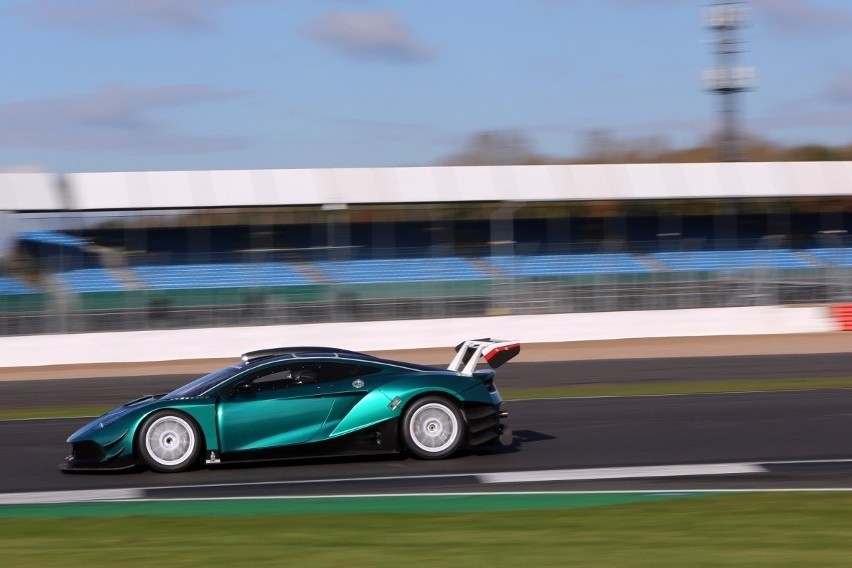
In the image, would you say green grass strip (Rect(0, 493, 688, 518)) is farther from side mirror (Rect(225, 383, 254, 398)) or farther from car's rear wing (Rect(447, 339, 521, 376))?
car's rear wing (Rect(447, 339, 521, 376))

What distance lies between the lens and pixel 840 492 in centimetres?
762

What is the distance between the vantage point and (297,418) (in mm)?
9516

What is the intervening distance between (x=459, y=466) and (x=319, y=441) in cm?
128

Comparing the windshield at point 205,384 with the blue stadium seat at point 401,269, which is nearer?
the windshield at point 205,384

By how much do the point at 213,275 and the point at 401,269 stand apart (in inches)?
232

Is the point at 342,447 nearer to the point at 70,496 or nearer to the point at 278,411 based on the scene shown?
the point at 278,411

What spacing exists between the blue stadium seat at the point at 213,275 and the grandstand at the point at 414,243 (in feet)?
0.23

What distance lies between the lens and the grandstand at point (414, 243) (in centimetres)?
2864

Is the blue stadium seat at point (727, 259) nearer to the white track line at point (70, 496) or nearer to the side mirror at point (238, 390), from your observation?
the side mirror at point (238, 390)

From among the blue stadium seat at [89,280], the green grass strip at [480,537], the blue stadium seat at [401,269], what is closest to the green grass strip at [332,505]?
the green grass strip at [480,537]

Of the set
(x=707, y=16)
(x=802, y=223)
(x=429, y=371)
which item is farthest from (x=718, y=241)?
(x=429, y=371)

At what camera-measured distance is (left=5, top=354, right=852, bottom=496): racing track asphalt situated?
29.0ft

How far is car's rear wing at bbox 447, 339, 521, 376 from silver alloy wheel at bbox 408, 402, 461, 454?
1.62 feet

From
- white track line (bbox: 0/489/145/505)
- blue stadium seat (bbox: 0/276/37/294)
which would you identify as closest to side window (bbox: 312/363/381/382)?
white track line (bbox: 0/489/145/505)
